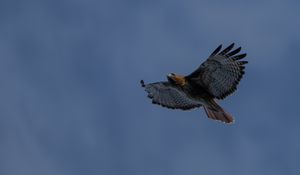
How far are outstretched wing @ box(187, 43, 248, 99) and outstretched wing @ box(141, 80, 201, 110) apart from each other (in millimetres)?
785

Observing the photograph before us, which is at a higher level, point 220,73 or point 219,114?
point 220,73

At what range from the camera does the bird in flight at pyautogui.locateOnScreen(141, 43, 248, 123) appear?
37469 mm

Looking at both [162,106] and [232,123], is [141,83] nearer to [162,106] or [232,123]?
[162,106]

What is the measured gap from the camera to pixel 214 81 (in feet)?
124

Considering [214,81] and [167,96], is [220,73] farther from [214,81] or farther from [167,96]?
[167,96]

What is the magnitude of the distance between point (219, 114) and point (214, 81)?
0.96 metres

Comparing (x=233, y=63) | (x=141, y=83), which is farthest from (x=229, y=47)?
(x=141, y=83)

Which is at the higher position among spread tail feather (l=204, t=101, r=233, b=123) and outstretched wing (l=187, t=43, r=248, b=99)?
outstretched wing (l=187, t=43, r=248, b=99)

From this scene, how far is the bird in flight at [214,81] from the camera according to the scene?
1475 inches

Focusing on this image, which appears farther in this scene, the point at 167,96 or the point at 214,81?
the point at 167,96

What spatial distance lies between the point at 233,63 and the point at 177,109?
7.18 ft

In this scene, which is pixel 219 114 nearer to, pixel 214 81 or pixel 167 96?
pixel 214 81

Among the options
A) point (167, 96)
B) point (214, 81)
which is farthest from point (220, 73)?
point (167, 96)

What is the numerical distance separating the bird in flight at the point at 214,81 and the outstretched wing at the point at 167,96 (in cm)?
20
